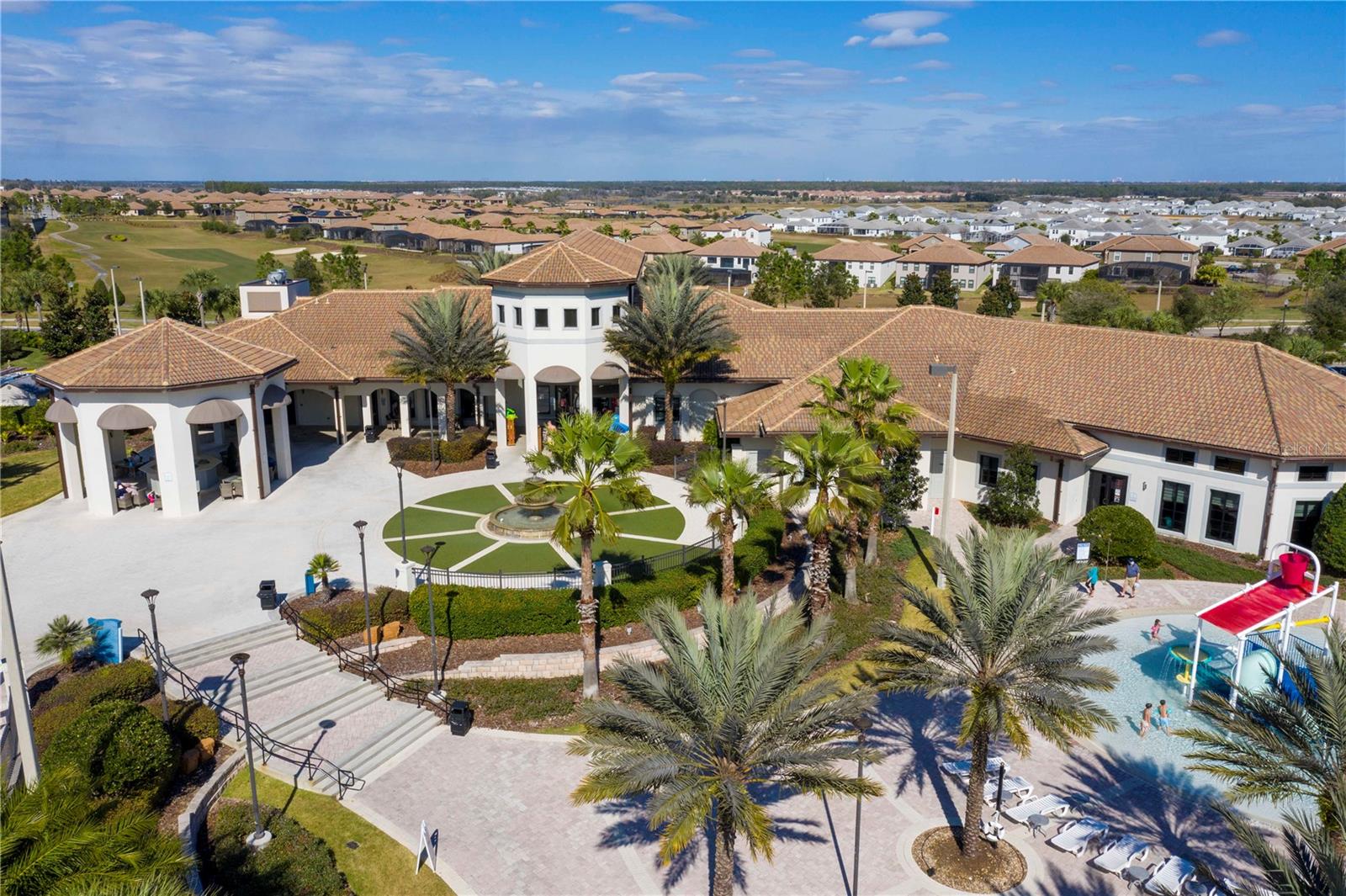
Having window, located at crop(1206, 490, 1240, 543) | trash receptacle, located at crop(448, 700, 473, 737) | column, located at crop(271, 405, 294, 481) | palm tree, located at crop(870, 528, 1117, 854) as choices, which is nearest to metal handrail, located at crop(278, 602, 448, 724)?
trash receptacle, located at crop(448, 700, 473, 737)

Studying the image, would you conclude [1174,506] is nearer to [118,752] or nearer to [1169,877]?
[1169,877]

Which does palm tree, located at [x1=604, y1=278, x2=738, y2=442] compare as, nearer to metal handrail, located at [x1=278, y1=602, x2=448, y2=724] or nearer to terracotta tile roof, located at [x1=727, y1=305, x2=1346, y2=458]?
terracotta tile roof, located at [x1=727, y1=305, x2=1346, y2=458]

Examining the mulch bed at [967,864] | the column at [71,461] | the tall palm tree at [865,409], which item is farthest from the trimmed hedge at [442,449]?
the mulch bed at [967,864]

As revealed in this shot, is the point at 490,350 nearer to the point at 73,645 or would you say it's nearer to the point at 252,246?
the point at 73,645

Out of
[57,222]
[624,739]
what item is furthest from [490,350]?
[57,222]

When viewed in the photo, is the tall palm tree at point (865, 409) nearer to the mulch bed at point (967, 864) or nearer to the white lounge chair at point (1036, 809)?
the white lounge chair at point (1036, 809)

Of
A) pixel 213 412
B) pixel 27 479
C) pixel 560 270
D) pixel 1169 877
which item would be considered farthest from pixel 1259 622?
pixel 27 479
